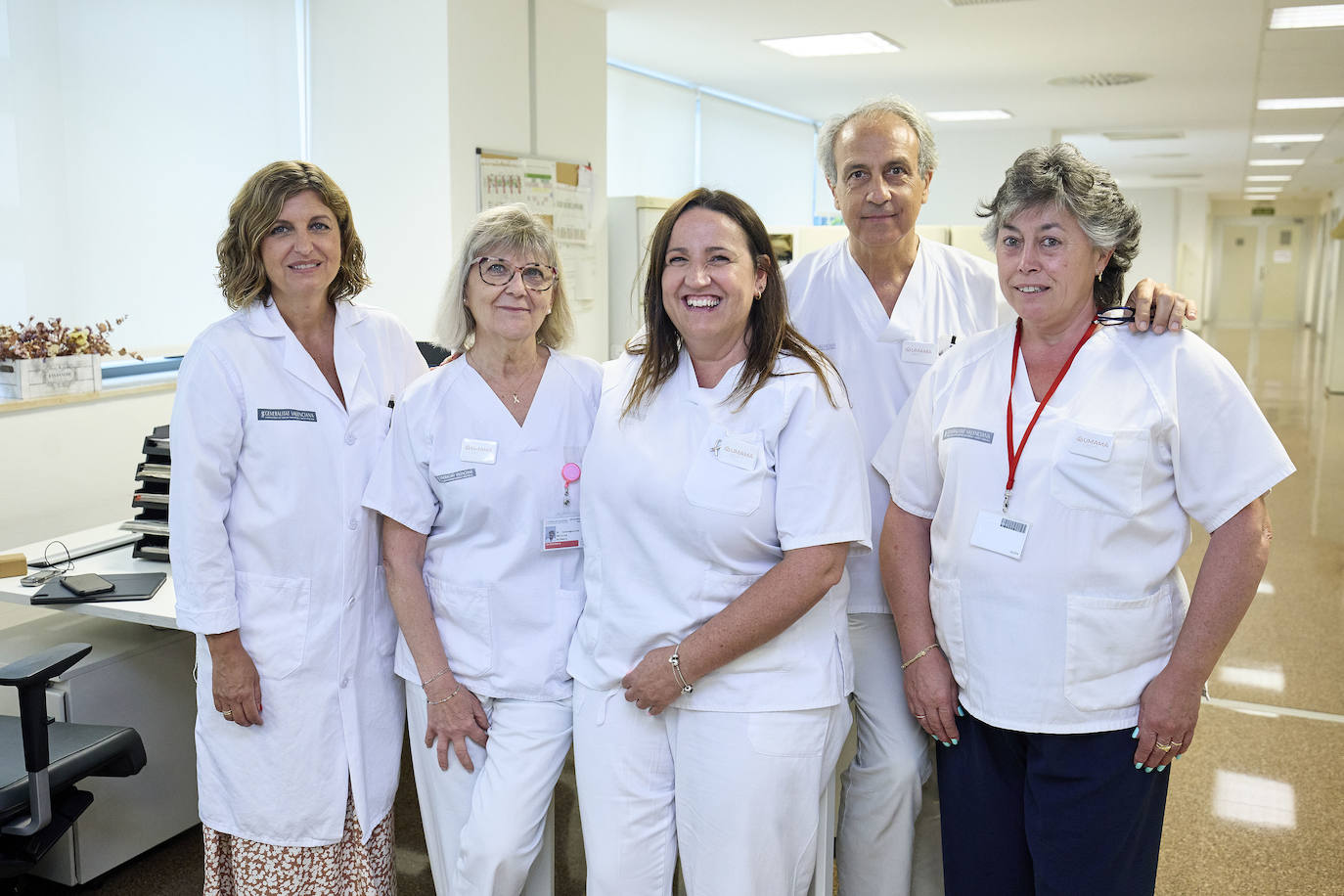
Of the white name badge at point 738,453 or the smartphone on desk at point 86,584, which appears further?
the smartphone on desk at point 86,584

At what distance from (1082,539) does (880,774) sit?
2.27 feet

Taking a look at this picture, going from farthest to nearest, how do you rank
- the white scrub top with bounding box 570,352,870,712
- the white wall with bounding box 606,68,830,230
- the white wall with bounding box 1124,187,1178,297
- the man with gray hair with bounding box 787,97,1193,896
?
the white wall with bounding box 1124,187,1178,297
the white wall with bounding box 606,68,830,230
the man with gray hair with bounding box 787,97,1193,896
the white scrub top with bounding box 570,352,870,712

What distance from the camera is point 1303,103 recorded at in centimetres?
839

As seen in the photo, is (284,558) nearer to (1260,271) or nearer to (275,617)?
(275,617)

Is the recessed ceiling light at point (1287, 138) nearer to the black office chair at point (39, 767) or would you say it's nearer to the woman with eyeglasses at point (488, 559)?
the woman with eyeglasses at point (488, 559)

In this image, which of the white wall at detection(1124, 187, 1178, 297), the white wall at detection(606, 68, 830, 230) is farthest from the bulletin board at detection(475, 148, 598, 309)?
the white wall at detection(1124, 187, 1178, 297)

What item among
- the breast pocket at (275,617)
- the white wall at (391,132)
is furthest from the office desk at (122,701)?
the white wall at (391,132)

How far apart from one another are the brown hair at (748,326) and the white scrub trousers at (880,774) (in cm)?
61

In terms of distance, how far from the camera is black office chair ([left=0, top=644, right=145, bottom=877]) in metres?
1.84

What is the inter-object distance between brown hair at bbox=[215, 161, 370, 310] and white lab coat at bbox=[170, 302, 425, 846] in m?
0.06

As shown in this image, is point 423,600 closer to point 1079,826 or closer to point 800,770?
point 800,770

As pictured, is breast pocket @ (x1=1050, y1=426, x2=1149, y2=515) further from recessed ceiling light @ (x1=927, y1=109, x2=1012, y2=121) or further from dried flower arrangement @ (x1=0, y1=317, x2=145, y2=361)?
recessed ceiling light @ (x1=927, y1=109, x2=1012, y2=121)

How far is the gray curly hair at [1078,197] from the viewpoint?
1648 millimetres

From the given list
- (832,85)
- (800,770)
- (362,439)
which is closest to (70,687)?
(362,439)
